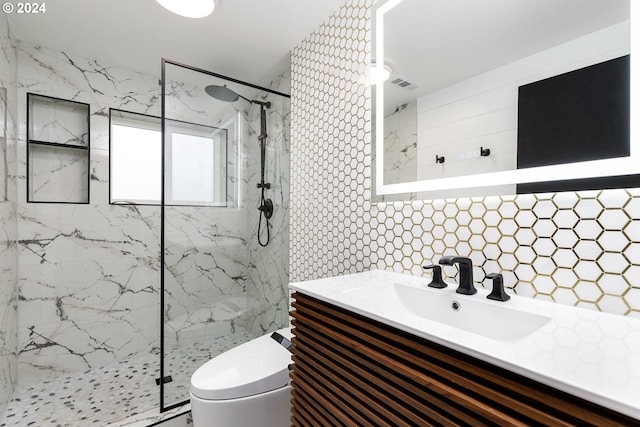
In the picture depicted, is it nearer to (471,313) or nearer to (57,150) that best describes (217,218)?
(57,150)

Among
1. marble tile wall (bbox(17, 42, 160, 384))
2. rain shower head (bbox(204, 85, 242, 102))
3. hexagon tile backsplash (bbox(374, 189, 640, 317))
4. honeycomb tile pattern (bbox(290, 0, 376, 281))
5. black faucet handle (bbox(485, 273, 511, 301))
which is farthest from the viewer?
marble tile wall (bbox(17, 42, 160, 384))

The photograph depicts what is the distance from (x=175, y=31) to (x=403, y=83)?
159cm

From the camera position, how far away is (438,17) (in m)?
1.18

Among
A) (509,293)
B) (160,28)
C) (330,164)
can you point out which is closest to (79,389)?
(330,164)

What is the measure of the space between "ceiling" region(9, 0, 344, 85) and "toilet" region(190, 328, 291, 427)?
1805 mm

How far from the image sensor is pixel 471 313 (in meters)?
0.92

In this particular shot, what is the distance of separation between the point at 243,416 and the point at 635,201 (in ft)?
4.85

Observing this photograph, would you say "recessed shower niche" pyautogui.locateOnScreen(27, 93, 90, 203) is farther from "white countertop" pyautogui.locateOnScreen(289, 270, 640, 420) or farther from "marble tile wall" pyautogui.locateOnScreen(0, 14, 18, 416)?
"white countertop" pyautogui.locateOnScreen(289, 270, 640, 420)

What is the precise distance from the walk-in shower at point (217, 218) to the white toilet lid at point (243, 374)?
2.17 ft

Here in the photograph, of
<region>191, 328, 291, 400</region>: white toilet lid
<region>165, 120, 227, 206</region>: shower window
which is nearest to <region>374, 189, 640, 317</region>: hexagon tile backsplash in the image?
<region>191, 328, 291, 400</region>: white toilet lid

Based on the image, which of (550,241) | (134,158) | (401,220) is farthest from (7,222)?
(550,241)

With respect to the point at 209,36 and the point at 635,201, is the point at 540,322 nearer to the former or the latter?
the point at 635,201

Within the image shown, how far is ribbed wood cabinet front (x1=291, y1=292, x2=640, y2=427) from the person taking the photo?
47 cm

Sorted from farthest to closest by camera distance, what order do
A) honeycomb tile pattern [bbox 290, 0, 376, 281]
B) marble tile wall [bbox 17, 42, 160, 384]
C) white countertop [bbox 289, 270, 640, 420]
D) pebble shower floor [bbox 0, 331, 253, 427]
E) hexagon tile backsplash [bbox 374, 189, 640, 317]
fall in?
marble tile wall [bbox 17, 42, 160, 384] < pebble shower floor [bbox 0, 331, 253, 427] < honeycomb tile pattern [bbox 290, 0, 376, 281] < hexagon tile backsplash [bbox 374, 189, 640, 317] < white countertop [bbox 289, 270, 640, 420]
